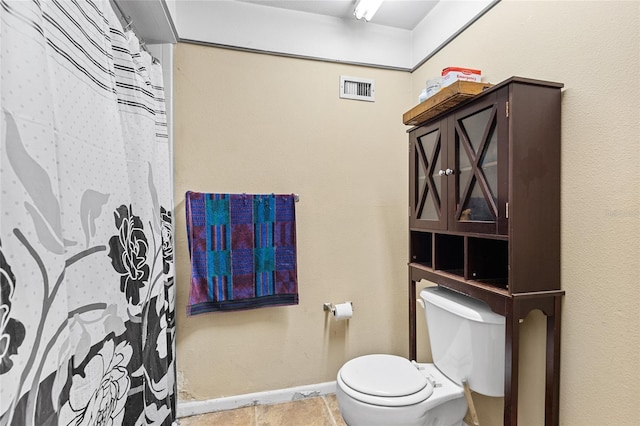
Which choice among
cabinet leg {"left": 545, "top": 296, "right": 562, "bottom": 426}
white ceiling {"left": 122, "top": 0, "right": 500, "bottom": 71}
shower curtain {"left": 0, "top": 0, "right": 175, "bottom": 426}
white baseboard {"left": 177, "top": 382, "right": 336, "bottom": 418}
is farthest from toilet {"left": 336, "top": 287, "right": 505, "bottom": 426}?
white ceiling {"left": 122, "top": 0, "right": 500, "bottom": 71}

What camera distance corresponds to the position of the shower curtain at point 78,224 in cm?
54

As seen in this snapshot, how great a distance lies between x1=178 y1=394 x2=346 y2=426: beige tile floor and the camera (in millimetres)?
1599

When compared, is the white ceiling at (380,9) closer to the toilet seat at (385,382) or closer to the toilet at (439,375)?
the toilet at (439,375)

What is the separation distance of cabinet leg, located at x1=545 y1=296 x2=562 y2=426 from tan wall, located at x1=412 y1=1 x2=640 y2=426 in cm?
2

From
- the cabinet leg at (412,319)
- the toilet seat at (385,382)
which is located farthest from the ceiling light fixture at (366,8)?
the toilet seat at (385,382)

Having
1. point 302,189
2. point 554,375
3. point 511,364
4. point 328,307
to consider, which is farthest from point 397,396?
point 302,189

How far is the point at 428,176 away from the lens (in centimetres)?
142

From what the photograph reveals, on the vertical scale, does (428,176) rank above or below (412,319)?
above

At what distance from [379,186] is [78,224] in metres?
1.51

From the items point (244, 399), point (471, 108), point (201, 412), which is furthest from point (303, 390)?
point (471, 108)

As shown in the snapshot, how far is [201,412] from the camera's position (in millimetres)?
1666

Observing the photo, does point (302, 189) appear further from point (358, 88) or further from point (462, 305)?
point (462, 305)

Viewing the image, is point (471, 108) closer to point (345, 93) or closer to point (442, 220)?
point (442, 220)

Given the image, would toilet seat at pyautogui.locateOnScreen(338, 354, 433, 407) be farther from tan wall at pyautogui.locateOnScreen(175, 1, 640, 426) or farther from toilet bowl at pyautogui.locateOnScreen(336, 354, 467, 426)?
tan wall at pyautogui.locateOnScreen(175, 1, 640, 426)
